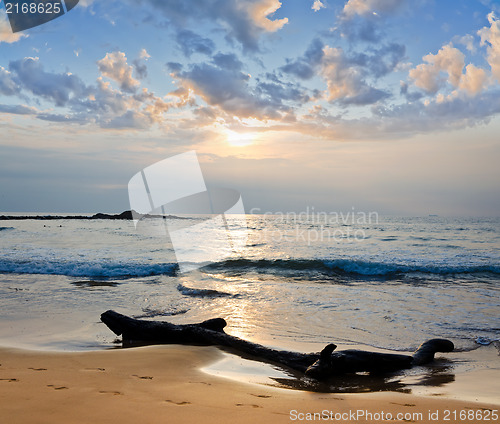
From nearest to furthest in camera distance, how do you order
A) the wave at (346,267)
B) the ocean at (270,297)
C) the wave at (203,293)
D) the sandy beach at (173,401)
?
the sandy beach at (173,401)
the ocean at (270,297)
the wave at (203,293)
the wave at (346,267)

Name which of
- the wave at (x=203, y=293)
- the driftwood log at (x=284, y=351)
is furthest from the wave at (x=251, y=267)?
the driftwood log at (x=284, y=351)

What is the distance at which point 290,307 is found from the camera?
9344mm

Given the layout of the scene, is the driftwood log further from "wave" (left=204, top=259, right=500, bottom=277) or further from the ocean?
"wave" (left=204, top=259, right=500, bottom=277)

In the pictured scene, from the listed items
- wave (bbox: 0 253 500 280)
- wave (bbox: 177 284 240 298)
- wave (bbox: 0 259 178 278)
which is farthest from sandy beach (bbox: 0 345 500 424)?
wave (bbox: 0 259 178 278)

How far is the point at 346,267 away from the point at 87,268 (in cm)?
1326

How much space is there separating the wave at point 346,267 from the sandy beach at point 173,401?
1395 centimetres

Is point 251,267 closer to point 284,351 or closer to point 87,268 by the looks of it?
point 87,268

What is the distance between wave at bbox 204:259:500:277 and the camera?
1772 centimetres

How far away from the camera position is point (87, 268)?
55.7 ft

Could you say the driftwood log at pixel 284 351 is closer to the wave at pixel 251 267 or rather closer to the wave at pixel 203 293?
the wave at pixel 203 293

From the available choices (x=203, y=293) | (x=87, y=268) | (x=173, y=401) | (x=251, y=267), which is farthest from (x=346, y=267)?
(x=173, y=401)

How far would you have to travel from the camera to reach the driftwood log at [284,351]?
15.0 ft

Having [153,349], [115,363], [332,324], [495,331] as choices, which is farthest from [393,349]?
[115,363]

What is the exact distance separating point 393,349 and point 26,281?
12.9 metres
